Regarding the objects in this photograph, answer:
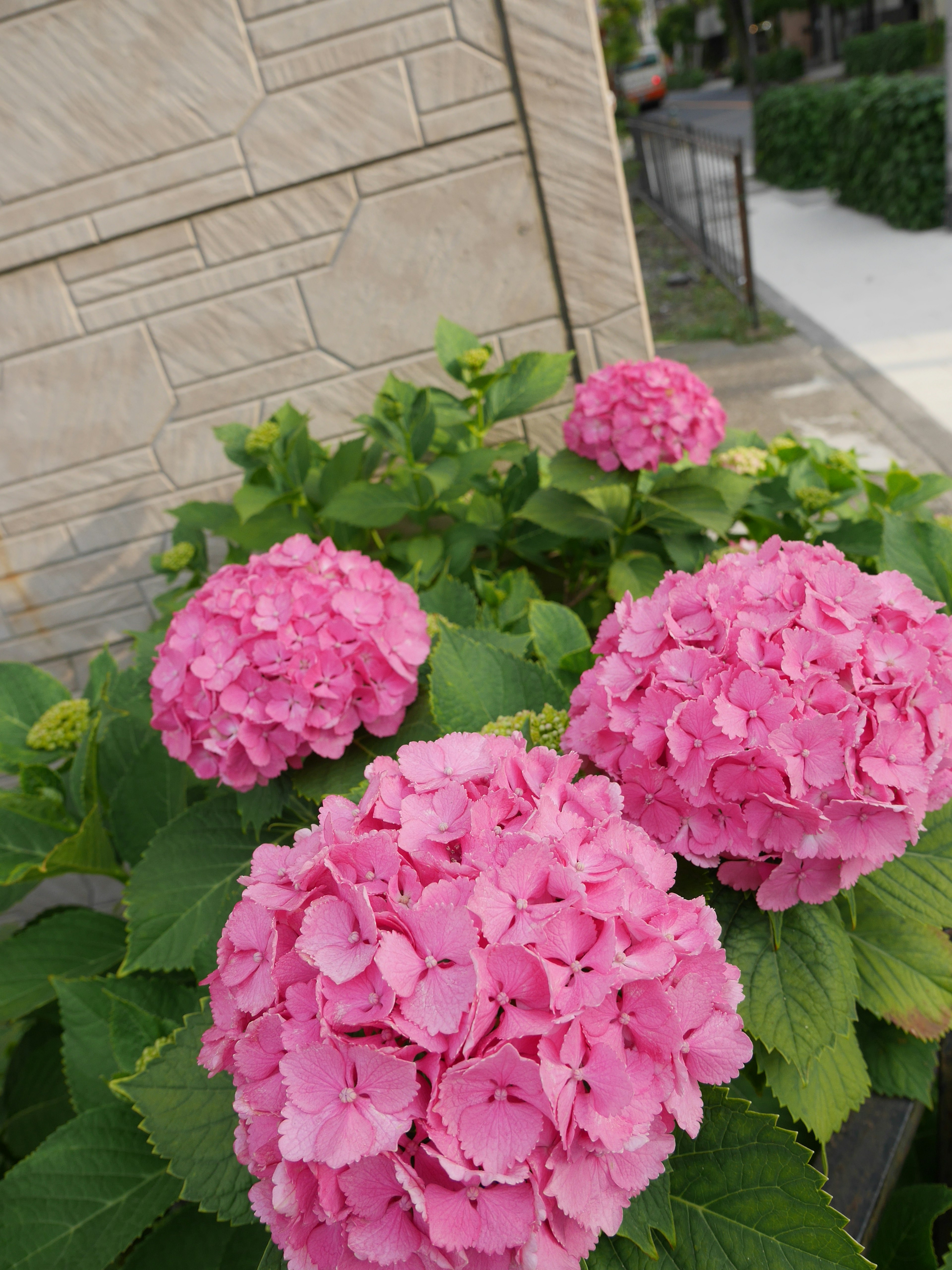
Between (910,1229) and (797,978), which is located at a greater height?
(797,978)

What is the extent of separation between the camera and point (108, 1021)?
60.3 inches

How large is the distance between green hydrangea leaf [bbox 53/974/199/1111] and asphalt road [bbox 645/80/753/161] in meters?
14.6

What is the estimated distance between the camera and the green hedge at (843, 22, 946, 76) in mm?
19750

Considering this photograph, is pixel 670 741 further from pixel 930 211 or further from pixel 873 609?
pixel 930 211

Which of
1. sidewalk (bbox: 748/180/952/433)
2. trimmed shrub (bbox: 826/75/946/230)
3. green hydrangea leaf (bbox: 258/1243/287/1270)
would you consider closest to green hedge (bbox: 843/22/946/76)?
trimmed shrub (bbox: 826/75/946/230)

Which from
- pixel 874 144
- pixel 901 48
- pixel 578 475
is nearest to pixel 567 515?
pixel 578 475

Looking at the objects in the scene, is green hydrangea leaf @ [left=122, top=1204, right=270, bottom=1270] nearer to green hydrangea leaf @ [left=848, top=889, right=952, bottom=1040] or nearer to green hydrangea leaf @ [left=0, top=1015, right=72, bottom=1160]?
green hydrangea leaf @ [left=0, top=1015, right=72, bottom=1160]

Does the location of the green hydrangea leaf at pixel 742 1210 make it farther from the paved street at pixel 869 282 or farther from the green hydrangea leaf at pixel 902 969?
the paved street at pixel 869 282

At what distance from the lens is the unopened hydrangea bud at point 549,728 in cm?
120

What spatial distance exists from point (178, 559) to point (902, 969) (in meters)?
2.06

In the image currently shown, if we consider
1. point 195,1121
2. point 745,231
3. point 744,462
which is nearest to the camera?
point 195,1121

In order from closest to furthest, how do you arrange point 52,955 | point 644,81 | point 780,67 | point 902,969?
point 902,969 → point 52,955 → point 644,81 → point 780,67

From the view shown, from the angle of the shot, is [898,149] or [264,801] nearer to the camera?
[264,801]

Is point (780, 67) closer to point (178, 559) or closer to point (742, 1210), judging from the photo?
point (178, 559)
